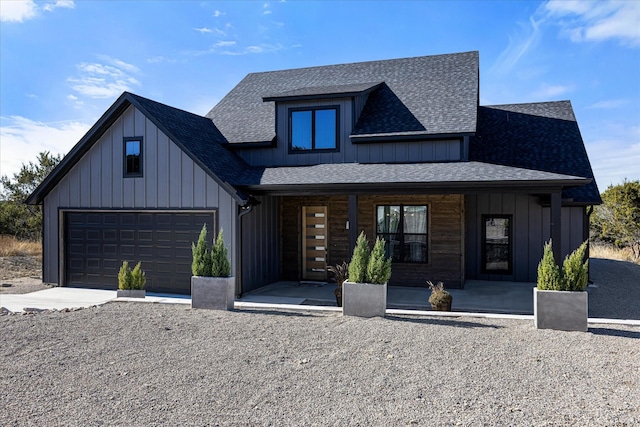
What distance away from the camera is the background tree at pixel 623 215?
61.5 ft

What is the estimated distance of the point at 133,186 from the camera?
11398mm

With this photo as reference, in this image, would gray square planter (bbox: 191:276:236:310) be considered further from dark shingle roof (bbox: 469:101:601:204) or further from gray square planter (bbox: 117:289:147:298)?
dark shingle roof (bbox: 469:101:601:204)

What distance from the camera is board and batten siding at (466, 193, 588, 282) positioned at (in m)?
12.6

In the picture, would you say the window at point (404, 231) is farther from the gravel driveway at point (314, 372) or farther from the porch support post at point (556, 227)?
the gravel driveway at point (314, 372)

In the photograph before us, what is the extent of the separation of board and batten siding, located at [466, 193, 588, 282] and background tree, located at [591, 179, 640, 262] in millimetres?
8401

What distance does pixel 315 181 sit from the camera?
33.9 ft

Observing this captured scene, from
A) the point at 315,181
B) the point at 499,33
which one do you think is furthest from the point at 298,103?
the point at 499,33

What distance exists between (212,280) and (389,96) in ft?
26.9

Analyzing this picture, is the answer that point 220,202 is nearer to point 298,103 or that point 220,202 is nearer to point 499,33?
point 298,103

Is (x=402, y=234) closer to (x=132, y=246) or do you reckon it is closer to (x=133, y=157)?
(x=132, y=246)

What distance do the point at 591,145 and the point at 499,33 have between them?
4.88m

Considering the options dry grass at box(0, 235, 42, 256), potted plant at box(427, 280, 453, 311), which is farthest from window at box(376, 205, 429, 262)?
dry grass at box(0, 235, 42, 256)

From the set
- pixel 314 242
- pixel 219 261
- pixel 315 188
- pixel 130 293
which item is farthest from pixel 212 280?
pixel 314 242

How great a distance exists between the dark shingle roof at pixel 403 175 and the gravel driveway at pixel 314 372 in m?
3.07
